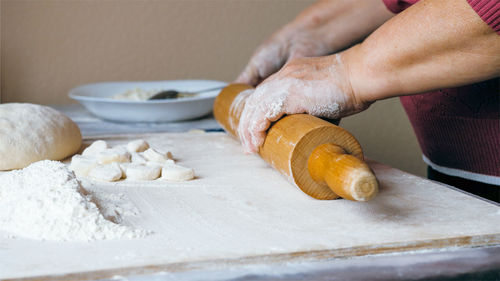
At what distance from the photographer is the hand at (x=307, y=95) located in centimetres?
98

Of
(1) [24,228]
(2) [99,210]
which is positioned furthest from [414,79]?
(1) [24,228]

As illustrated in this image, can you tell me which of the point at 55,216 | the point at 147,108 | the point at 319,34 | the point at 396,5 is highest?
the point at 396,5

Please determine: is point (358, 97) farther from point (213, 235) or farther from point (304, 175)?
point (213, 235)

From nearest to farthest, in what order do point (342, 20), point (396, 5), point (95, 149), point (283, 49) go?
point (95, 149) → point (396, 5) → point (342, 20) → point (283, 49)

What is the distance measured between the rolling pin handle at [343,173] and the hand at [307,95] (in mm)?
154

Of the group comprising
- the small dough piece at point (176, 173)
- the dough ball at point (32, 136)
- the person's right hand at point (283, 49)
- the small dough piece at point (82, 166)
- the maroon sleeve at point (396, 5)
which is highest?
the maroon sleeve at point (396, 5)

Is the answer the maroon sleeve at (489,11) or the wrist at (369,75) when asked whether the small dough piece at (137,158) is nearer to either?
the wrist at (369,75)

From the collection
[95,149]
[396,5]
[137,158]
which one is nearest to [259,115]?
[137,158]

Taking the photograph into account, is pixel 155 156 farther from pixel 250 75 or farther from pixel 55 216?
pixel 250 75

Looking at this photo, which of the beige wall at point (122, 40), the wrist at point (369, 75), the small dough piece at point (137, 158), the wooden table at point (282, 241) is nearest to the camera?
the wooden table at point (282, 241)

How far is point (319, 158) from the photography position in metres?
0.83

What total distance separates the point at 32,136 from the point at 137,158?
25cm

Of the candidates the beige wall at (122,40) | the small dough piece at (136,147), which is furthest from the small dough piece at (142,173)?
the beige wall at (122,40)

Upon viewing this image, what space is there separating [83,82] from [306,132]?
193 centimetres
